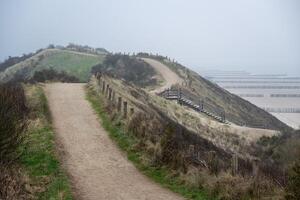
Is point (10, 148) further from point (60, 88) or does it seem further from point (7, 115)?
point (60, 88)

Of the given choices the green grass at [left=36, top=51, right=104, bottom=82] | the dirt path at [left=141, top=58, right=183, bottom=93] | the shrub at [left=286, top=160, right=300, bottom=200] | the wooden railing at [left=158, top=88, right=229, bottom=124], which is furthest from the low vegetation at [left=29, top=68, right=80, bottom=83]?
the shrub at [left=286, top=160, right=300, bottom=200]

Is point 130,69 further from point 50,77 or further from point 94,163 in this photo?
point 94,163

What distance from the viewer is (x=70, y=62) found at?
343ft

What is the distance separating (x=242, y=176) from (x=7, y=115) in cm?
775

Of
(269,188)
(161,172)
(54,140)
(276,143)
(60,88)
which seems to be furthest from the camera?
(276,143)

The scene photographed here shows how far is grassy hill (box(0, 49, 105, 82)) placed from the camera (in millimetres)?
93250

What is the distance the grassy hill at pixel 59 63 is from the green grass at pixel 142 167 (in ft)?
203

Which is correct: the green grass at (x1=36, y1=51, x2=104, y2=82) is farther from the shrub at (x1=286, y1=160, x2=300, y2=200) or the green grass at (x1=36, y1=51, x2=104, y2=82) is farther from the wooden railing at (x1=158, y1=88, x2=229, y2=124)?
the shrub at (x1=286, y1=160, x2=300, y2=200)

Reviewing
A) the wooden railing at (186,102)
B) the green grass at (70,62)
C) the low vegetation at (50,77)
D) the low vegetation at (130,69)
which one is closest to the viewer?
the low vegetation at (50,77)

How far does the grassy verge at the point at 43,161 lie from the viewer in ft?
52.0

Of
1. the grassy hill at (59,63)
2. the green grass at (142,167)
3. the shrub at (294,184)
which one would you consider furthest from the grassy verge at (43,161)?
the grassy hill at (59,63)

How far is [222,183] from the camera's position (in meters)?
15.4

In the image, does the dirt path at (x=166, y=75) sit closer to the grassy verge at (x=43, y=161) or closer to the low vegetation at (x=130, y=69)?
the low vegetation at (x=130, y=69)

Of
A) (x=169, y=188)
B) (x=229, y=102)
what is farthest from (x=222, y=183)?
(x=229, y=102)
